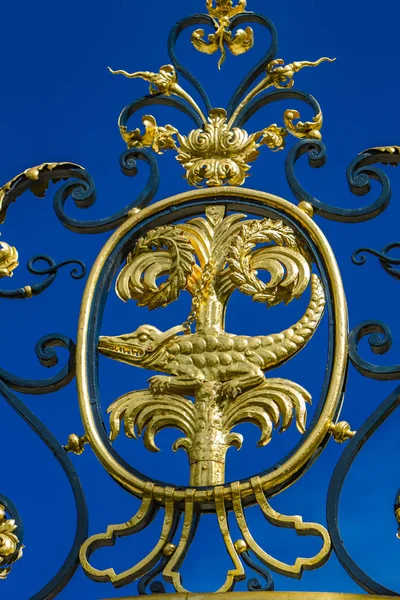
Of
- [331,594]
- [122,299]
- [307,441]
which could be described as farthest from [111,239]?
[331,594]

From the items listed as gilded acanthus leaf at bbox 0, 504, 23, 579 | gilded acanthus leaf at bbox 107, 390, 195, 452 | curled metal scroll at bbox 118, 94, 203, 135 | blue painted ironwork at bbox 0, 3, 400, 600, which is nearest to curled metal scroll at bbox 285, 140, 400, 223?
blue painted ironwork at bbox 0, 3, 400, 600

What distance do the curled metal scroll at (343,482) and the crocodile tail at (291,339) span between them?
35cm

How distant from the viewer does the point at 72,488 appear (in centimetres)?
510

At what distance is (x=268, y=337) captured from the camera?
5.30 meters

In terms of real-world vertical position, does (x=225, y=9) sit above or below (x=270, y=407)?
above

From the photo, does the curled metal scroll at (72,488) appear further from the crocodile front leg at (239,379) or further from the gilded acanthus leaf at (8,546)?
the crocodile front leg at (239,379)

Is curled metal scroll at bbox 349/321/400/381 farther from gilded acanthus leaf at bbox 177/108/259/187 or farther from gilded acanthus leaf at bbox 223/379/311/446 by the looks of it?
gilded acanthus leaf at bbox 177/108/259/187

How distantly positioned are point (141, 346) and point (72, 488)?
1.68 feet

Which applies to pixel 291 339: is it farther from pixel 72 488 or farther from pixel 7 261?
pixel 7 261

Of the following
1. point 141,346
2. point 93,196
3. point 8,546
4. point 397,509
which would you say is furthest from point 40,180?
point 397,509

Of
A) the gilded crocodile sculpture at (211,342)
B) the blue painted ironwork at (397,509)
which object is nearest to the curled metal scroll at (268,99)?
the gilded crocodile sculpture at (211,342)

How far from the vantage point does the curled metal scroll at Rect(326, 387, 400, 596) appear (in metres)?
4.77

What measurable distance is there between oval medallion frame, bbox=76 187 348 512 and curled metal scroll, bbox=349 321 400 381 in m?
0.03

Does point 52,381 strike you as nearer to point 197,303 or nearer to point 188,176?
point 197,303
